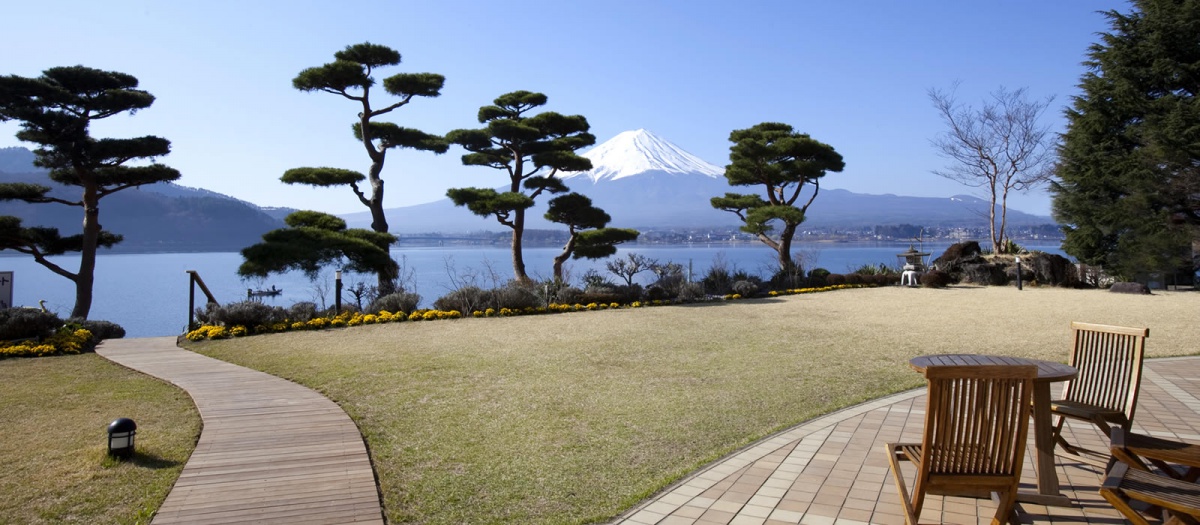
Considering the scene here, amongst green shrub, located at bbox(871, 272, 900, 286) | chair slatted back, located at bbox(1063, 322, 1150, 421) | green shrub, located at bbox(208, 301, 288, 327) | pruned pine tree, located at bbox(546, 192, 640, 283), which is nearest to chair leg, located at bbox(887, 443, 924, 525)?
chair slatted back, located at bbox(1063, 322, 1150, 421)

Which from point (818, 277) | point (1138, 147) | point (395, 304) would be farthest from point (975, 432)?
point (1138, 147)

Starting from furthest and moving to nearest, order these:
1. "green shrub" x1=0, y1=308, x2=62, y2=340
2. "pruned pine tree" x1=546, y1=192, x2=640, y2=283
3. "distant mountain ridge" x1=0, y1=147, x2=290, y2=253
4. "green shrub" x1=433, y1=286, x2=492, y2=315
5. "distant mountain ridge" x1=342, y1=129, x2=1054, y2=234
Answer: "distant mountain ridge" x1=342, y1=129, x2=1054, y2=234 < "distant mountain ridge" x1=0, y1=147, x2=290, y2=253 < "pruned pine tree" x1=546, y1=192, x2=640, y2=283 < "green shrub" x1=433, y1=286, x2=492, y2=315 < "green shrub" x1=0, y1=308, x2=62, y2=340

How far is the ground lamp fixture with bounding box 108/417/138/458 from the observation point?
3865 millimetres

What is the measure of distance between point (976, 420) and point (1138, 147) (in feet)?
60.6

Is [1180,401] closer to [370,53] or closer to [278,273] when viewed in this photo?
[278,273]

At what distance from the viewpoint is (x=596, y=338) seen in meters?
9.07

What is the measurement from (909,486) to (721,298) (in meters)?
11.5

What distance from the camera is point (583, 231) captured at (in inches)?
667

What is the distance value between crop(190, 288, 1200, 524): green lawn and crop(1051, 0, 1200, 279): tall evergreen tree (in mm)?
3581

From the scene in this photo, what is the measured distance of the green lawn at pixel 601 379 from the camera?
11.9ft

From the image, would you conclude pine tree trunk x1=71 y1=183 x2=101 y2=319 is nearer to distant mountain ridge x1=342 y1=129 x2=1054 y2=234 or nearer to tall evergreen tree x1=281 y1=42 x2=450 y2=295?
tall evergreen tree x1=281 y1=42 x2=450 y2=295

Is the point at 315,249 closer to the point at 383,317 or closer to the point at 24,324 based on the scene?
the point at 383,317

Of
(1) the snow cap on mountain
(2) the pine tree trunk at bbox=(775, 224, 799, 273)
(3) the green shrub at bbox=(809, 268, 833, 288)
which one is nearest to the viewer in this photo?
(3) the green shrub at bbox=(809, 268, 833, 288)

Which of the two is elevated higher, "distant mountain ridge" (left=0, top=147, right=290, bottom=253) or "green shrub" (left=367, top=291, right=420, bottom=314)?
"distant mountain ridge" (left=0, top=147, right=290, bottom=253)
